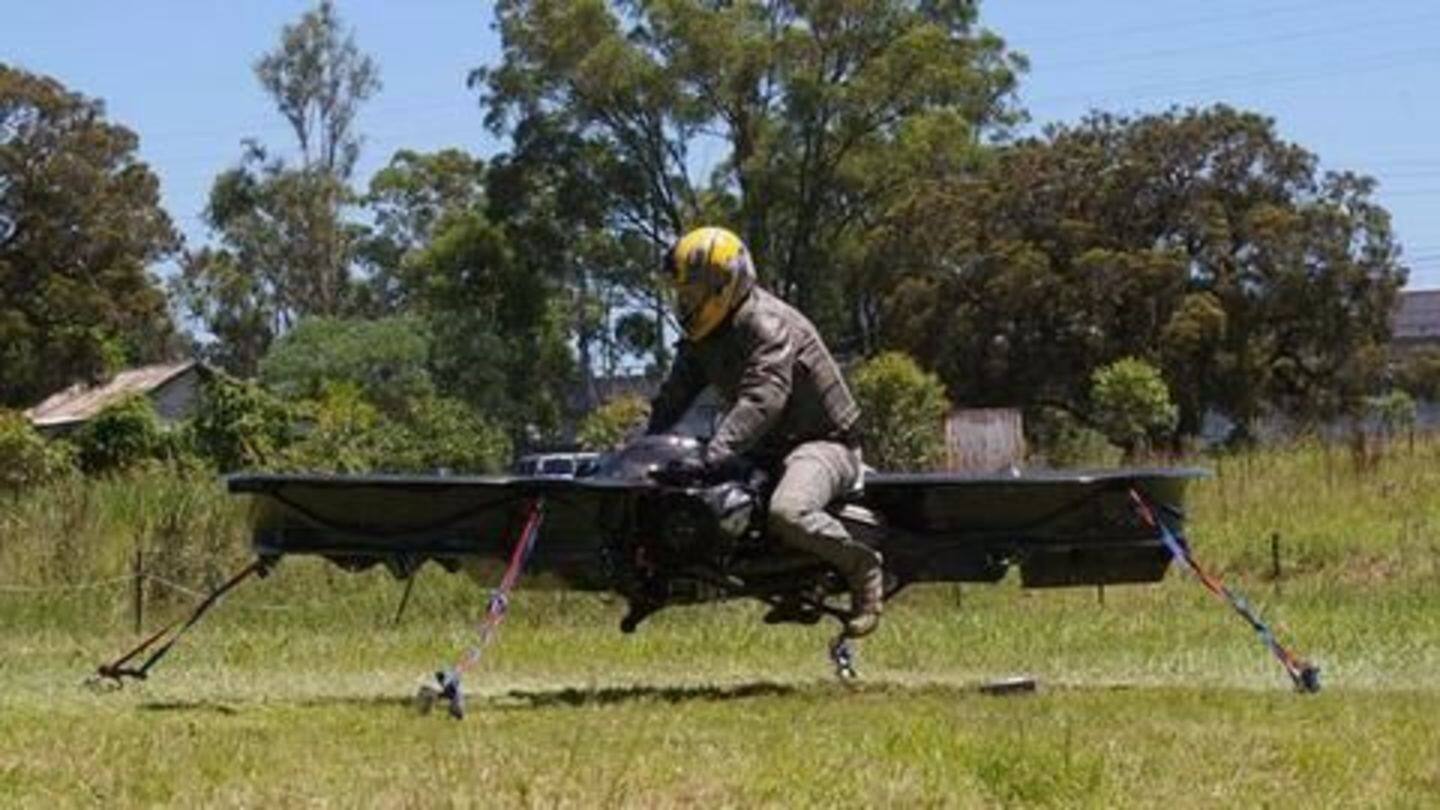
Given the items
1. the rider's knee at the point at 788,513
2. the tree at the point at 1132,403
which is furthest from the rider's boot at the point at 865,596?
the tree at the point at 1132,403

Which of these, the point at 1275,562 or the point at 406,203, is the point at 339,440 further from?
the point at 406,203

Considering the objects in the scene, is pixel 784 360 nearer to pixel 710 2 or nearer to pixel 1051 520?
pixel 1051 520

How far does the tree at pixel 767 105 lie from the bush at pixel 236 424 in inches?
721

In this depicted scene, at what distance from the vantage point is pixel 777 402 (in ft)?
32.0

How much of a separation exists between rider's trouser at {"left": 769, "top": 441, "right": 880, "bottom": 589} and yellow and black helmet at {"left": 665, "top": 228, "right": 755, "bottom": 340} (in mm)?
736

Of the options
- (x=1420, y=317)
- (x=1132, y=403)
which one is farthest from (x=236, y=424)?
(x=1420, y=317)

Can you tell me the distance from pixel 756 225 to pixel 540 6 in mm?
8161

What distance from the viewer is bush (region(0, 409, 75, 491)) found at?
115 feet

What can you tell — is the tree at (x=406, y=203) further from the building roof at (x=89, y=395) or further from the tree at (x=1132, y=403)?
the tree at (x=1132, y=403)

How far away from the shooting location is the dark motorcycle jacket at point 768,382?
9711 millimetres

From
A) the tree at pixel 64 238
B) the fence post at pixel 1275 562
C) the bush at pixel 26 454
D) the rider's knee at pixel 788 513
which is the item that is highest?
the tree at pixel 64 238

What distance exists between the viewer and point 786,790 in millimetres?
6516

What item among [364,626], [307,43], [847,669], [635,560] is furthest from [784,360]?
[307,43]

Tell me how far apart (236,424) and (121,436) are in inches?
231
